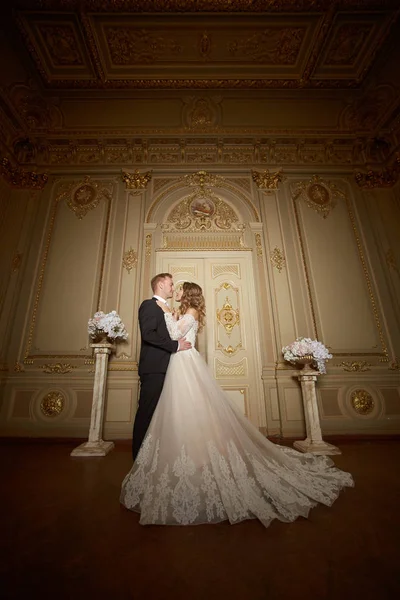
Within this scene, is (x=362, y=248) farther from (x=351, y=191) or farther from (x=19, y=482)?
(x=19, y=482)

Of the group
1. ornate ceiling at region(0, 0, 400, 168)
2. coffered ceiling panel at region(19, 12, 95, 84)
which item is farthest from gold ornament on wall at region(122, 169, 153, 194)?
coffered ceiling panel at region(19, 12, 95, 84)

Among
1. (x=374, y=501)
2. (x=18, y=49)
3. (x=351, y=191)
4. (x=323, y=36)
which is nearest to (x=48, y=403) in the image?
(x=374, y=501)

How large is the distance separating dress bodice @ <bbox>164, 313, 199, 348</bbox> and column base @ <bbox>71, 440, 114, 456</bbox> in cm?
200

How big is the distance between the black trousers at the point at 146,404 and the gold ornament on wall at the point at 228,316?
2483 mm


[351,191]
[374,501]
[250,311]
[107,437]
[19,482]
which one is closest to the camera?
[374,501]

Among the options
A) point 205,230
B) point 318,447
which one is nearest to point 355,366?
point 318,447

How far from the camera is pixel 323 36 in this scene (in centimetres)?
445

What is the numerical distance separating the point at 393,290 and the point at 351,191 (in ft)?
7.17

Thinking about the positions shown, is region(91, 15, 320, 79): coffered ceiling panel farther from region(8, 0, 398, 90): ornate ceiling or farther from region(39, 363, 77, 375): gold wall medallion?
region(39, 363, 77, 375): gold wall medallion

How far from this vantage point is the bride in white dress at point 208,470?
1560 millimetres

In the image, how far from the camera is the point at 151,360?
7.65ft

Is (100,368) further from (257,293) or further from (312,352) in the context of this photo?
(312,352)

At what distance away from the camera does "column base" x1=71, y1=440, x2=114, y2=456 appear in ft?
10.8

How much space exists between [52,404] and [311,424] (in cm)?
374
